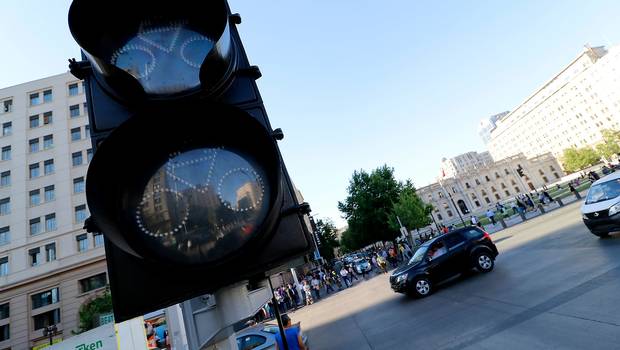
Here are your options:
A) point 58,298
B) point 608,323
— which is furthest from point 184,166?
point 58,298

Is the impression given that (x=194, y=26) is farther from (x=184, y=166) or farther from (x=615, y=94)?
(x=615, y=94)

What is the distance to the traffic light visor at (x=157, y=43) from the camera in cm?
127

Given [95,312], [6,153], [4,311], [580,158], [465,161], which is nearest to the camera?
[95,312]

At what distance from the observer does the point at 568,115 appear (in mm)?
102125

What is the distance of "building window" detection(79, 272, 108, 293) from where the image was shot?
27.4 metres

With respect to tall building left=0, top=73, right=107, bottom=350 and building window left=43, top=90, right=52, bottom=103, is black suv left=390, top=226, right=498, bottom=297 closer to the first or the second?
tall building left=0, top=73, right=107, bottom=350

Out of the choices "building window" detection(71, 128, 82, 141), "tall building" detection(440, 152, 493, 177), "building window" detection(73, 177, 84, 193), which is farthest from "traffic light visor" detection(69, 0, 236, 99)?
"tall building" detection(440, 152, 493, 177)

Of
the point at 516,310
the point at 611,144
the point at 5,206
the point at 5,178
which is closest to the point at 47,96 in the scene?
the point at 5,178

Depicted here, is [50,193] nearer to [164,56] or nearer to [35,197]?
[35,197]

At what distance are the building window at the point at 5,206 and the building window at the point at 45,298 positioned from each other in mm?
9415

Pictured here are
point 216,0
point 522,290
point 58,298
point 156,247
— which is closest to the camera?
point 156,247

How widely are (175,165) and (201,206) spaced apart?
0.71 ft

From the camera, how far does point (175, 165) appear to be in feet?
3.77

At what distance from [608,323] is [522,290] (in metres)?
3.08
